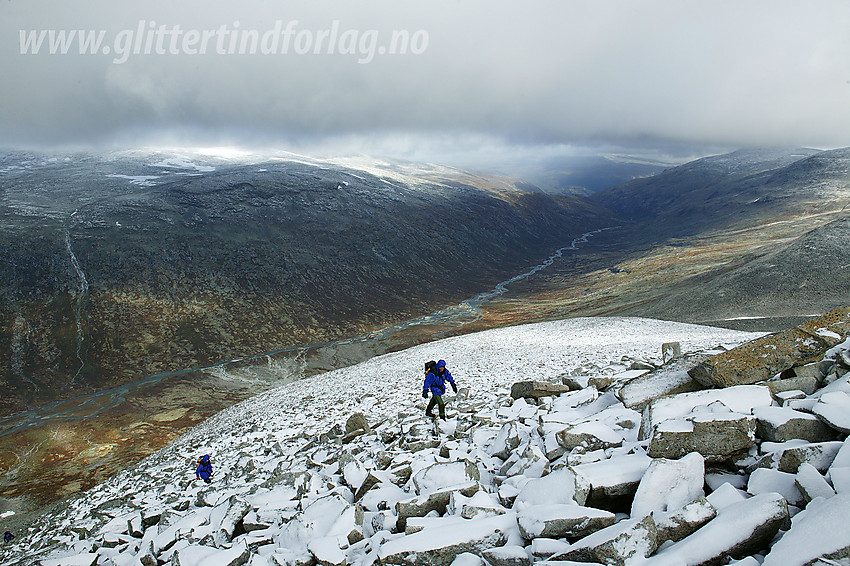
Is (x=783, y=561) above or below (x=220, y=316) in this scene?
above

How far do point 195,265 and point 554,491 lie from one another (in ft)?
381

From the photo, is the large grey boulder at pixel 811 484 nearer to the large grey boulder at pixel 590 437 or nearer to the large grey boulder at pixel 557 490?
the large grey boulder at pixel 557 490

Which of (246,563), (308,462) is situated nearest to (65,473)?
(308,462)

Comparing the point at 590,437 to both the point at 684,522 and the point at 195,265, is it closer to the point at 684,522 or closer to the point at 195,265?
the point at 684,522

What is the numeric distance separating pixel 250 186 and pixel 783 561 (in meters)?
173

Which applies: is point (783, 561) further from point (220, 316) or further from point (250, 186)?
Answer: point (250, 186)

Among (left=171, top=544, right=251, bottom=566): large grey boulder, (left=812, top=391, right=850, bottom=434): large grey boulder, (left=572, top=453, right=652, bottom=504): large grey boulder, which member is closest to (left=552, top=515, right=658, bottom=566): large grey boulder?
(left=572, top=453, right=652, bottom=504): large grey boulder

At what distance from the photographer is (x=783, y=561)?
12.5 feet

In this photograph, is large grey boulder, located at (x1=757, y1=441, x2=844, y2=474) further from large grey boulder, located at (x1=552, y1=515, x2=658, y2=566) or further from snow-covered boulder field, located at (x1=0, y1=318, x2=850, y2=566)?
large grey boulder, located at (x1=552, y1=515, x2=658, y2=566)

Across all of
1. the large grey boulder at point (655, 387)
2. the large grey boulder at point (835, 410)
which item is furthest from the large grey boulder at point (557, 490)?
the large grey boulder at point (655, 387)

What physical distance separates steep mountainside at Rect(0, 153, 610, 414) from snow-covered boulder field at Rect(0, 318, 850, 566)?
2681 inches

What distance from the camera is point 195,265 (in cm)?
10525

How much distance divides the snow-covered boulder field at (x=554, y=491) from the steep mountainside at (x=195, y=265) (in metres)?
68.1

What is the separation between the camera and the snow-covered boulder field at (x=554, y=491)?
4543 millimetres
